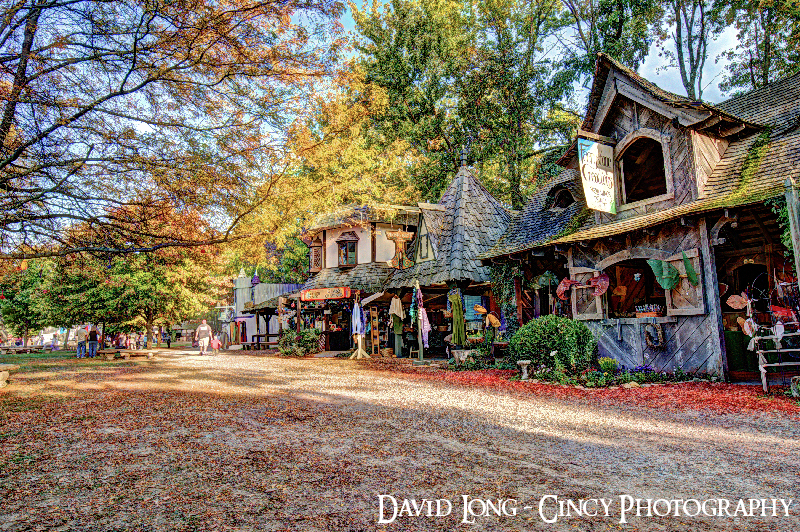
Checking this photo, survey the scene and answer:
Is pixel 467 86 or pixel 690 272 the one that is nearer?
pixel 690 272

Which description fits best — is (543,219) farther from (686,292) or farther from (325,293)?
(325,293)

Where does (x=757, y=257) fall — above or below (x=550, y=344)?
above

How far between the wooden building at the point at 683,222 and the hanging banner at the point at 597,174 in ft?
0.53

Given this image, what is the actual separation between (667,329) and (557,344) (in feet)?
8.63

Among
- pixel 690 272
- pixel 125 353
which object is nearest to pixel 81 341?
pixel 125 353

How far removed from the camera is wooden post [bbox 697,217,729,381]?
10.9 metres

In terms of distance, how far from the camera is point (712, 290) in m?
11.0

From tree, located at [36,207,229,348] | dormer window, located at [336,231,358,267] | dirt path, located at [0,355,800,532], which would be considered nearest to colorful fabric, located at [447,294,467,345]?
dirt path, located at [0,355,800,532]

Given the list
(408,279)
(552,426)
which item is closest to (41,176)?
(552,426)

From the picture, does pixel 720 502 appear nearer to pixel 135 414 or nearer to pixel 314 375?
pixel 135 414

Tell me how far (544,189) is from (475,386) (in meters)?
9.49

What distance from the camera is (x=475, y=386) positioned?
12062 mm

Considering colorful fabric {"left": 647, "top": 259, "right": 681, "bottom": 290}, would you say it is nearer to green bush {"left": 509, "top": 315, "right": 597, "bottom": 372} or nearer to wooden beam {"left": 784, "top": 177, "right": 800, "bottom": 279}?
green bush {"left": 509, "top": 315, "right": 597, "bottom": 372}

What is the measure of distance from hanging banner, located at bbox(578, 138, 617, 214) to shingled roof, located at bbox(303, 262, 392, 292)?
15.3m
